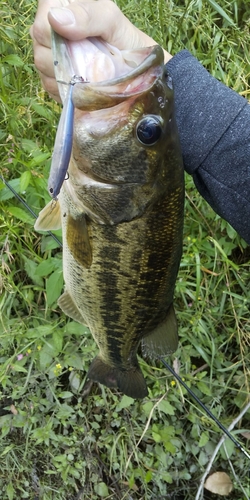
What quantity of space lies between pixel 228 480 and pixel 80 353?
1.20m

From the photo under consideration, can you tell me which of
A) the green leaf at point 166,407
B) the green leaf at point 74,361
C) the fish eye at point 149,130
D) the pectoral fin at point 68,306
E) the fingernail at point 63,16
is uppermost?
the fingernail at point 63,16

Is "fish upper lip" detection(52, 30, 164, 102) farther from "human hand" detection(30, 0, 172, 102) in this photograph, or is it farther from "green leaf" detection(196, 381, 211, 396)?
"green leaf" detection(196, 381, 211, 396)

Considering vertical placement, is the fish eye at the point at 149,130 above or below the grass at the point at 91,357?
above

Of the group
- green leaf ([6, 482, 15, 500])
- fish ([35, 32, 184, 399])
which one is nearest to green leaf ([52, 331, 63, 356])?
fish ([35, 32, 184, 399])

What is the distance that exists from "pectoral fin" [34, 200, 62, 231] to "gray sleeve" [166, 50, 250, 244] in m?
0.54

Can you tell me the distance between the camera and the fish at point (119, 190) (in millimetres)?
1164

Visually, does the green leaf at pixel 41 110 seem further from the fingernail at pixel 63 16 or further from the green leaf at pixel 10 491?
the green leaf at pixel 10 491

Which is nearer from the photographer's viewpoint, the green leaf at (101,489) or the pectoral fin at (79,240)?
the pectoral fin at (79,240)

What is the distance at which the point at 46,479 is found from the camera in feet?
8.28

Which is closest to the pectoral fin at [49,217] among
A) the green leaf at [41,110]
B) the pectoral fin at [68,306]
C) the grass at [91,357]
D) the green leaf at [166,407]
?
the pectoral fin at [68,306]

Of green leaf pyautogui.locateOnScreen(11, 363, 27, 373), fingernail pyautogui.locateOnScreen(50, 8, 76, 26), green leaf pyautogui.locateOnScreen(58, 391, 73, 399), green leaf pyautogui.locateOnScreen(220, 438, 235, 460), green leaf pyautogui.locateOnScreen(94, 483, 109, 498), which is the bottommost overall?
green leaf pyautogui.locateOnScreen(94, 483, 109, 498)

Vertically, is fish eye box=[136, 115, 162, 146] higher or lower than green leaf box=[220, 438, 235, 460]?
higher

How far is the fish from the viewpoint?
116cm

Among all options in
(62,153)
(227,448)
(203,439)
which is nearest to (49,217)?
(62,153)
